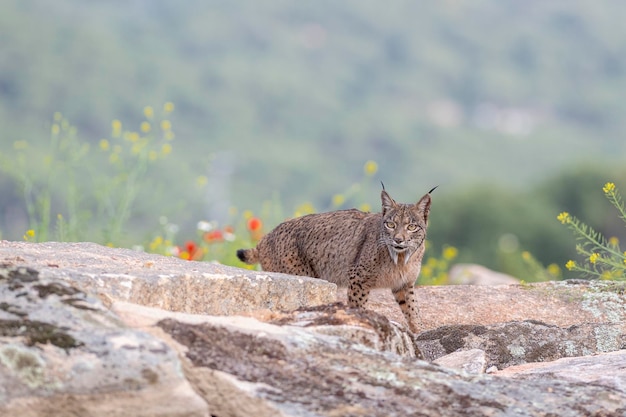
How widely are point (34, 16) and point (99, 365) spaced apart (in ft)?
478

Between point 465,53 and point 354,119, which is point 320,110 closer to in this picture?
point 354,119

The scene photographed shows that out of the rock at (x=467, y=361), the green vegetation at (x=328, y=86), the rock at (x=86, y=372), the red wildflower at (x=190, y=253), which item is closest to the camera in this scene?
the rock at (x=86, y=372)

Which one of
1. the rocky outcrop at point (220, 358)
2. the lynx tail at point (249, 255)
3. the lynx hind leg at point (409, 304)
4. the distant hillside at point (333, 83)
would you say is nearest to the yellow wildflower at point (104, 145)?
the lynx tail at point (249, 255)

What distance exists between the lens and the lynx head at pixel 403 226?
895cm

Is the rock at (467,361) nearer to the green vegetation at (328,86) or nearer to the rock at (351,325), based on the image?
the rock at (351,325)

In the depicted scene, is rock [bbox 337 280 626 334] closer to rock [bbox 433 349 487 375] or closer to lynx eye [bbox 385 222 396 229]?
lynx eye [bbox 385 222 396 229]

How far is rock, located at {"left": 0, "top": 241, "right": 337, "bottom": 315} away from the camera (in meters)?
5.78

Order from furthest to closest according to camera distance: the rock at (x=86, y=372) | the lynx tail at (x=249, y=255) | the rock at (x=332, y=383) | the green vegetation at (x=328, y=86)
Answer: the green vegetation at (x=328, y=86) < the lynx tail at (x=249, y=255) < the rock at (x=332, y=383) < the rock at (x=86, y=372)

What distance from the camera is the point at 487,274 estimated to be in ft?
46.6

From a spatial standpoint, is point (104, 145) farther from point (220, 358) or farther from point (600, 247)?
point (220, 358)

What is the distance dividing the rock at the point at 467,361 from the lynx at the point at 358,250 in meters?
2.25

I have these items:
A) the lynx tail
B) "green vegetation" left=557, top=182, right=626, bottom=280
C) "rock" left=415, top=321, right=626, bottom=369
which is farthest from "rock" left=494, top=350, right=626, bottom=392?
the lynx tail

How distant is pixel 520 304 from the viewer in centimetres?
911

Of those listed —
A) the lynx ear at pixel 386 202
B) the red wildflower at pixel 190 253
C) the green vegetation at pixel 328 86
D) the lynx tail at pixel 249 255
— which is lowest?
the red wildflower at pixel 190 253
